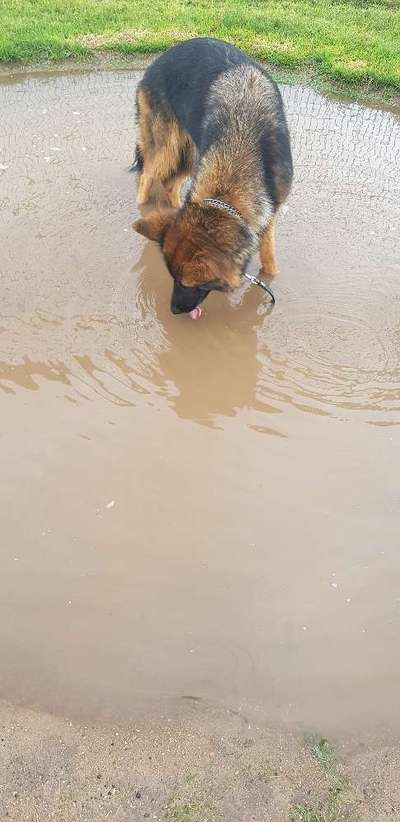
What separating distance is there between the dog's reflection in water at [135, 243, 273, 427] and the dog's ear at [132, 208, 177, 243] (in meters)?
0.72

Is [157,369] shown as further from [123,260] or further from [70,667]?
[70,667]

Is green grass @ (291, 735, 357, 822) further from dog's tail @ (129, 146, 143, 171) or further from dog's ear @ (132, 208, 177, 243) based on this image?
dog's tail @ (129, 146, 143, 171)

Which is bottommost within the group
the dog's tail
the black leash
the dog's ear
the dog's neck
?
the black leash

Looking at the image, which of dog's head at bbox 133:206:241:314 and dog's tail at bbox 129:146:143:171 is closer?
dog's head at bbox 133:206:241:314

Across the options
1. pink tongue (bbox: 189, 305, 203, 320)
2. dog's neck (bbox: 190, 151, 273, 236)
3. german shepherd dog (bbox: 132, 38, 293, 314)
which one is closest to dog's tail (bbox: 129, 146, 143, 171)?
german shepherd dog (bbox: 132, 38, 293, 314)

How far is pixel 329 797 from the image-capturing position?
2.37 m

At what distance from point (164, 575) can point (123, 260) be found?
9.35 ft

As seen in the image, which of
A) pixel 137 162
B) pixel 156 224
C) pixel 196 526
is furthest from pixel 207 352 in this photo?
pixel 137 162

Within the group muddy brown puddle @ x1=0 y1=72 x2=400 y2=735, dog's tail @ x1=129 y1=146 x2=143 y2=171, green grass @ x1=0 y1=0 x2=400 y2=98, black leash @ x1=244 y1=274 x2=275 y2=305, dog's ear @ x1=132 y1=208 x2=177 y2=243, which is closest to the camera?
muddy brown puddle @ x1=0 y1=72 x2=400 y2=735

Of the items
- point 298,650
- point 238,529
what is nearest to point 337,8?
point 238,529

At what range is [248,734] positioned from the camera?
253 cm

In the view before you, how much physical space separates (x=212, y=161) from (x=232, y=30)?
5.81m

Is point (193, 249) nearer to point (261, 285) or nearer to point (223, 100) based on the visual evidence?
point (261, 285)

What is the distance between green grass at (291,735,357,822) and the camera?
2.32 meters
